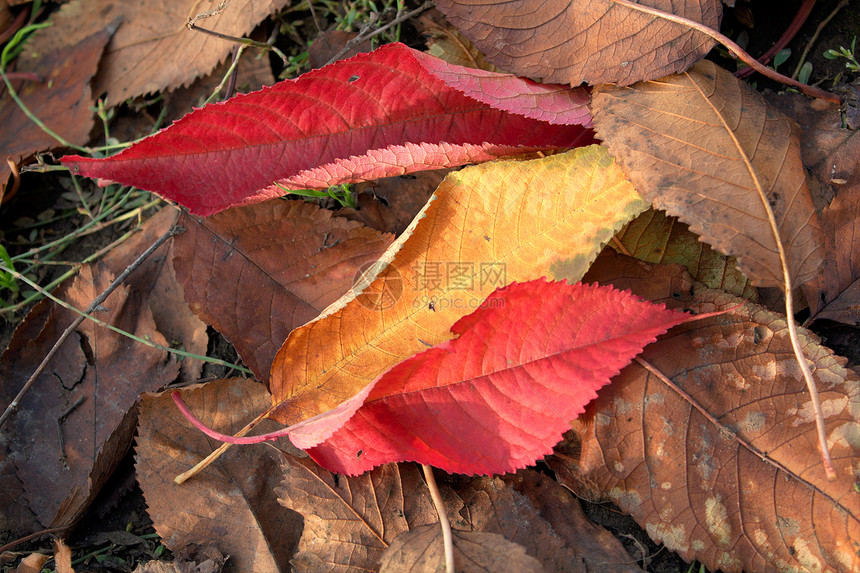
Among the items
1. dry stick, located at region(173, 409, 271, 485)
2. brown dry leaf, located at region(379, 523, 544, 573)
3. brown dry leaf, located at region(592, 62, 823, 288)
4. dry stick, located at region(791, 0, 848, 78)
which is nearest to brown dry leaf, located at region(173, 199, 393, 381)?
dry stick, located at region(173, 409, 271, 485)

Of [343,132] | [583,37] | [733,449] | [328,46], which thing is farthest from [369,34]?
[733,449]

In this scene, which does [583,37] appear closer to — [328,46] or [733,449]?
[328,46]

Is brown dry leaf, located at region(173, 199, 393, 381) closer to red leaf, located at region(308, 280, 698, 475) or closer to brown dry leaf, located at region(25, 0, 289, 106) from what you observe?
red leaf, located at region(308, 280, 698, 475)

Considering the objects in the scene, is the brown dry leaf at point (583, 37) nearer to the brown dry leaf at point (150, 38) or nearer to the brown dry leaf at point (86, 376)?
the brown dry leaf at point (150, 38)

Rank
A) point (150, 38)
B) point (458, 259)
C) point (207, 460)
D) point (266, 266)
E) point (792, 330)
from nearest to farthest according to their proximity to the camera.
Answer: point (792, 330), point (458, 259), point (207, 460), point (266, 266), point (150, 38)

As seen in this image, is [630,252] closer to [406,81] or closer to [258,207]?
[406,81]
